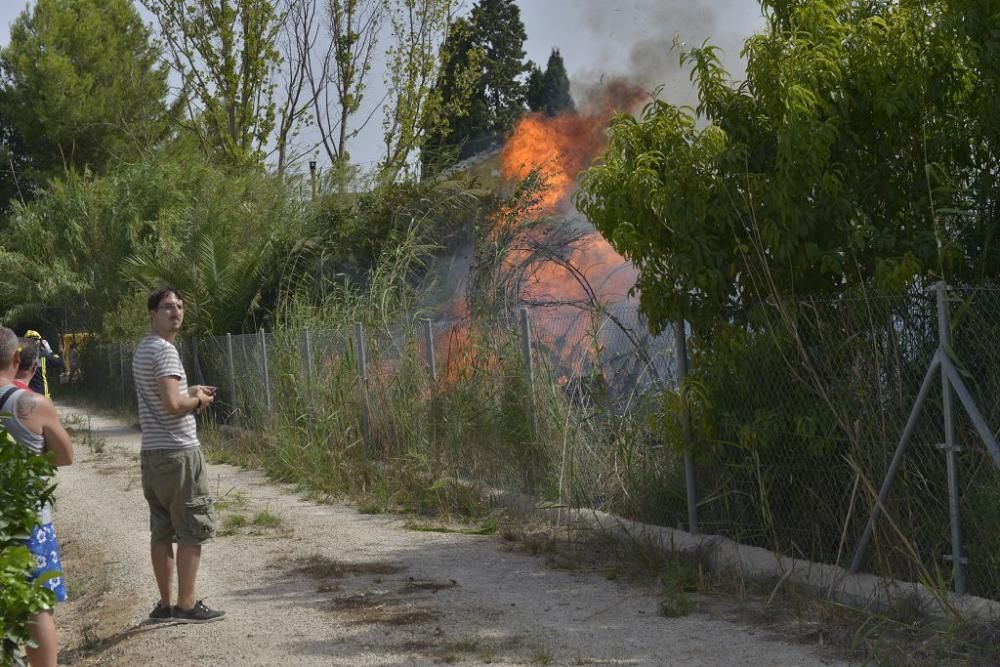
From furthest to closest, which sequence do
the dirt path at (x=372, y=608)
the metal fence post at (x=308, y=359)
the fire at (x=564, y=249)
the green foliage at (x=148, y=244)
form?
the green foliage at (x=148, y=244)
the metal fence post at (x=308, y=359)
the fire at (x=564, y=249)
the dirt path at (x=372, y=608)

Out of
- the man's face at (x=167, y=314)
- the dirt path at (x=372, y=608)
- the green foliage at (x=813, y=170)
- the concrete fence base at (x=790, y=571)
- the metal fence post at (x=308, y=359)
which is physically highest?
the green foliage at (x=813, y=170)

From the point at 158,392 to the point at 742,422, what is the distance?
3.60 meters

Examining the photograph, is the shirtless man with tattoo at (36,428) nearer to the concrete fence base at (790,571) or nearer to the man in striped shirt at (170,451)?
the man in striped shirt at (170,451)

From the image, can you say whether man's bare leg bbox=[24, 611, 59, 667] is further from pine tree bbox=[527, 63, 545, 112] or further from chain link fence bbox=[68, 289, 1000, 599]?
pine tree bbox=[527, 63, 545, 112]

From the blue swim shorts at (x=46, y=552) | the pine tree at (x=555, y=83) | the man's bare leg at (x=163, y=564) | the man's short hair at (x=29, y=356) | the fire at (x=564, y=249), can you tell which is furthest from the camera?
the pine tree at (x=555, y=83)

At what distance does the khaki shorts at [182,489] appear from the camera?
22.8ft

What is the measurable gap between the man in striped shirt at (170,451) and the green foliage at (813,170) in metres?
2.87

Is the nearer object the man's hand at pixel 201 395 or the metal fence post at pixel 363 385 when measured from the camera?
the man's hand at pixel 201 395

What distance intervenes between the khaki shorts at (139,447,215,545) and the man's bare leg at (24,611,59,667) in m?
1.65

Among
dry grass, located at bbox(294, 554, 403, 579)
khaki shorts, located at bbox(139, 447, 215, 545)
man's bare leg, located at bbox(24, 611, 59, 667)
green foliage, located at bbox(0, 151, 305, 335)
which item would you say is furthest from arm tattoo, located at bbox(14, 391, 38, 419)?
green foliage, located at bbox(0, 151, 305, 335)

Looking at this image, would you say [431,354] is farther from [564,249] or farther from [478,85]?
[478,85]

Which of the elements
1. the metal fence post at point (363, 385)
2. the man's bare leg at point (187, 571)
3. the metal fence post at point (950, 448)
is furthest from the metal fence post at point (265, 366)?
the metal fence post at point (950, 448)

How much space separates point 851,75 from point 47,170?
4074cm

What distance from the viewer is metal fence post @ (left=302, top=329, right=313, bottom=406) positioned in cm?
1472
